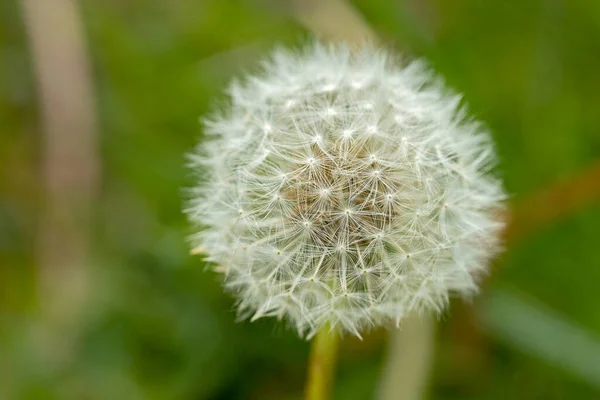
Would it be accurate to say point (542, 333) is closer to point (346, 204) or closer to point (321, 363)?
point (321, 363)

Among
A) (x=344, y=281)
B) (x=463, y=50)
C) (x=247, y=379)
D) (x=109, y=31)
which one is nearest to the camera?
(x=344, y=281)

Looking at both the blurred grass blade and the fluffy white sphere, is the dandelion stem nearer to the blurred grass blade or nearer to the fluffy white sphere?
the fluffy white sphere

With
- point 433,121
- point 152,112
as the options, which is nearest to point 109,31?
point 152,112

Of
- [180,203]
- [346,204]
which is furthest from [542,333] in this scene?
[180,203]

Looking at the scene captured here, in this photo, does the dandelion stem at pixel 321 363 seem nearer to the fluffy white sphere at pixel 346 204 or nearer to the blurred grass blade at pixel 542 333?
the fluffy white sphere at pixel 346 204

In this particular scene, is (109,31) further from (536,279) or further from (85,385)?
(536,279)

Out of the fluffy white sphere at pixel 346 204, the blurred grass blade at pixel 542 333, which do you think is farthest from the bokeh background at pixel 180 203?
the fluffy white sphere at pixel 346 204

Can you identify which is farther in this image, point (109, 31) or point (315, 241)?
point (109, 31)
